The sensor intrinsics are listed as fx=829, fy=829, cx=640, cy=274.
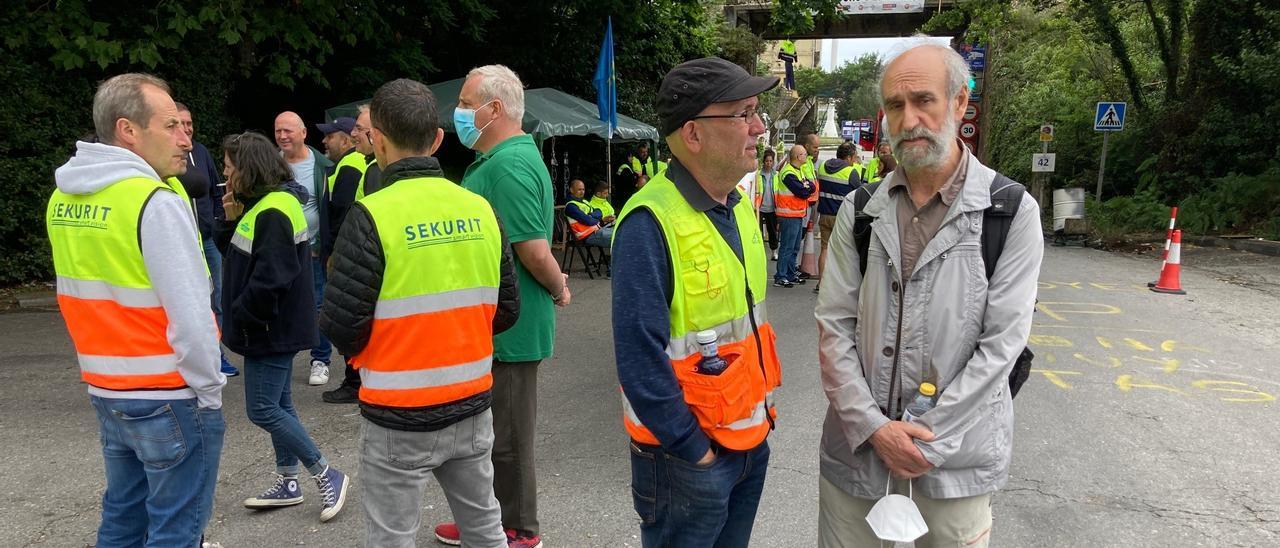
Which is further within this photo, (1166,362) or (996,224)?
(1166,362)

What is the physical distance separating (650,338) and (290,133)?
4.86m

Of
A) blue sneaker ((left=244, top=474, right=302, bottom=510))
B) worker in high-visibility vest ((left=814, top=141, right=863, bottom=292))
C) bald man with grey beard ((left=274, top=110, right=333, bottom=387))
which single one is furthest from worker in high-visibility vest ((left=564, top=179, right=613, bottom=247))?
blue sneaker ((left=244, top=474, right=302, bottom=510))

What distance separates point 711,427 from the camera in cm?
214

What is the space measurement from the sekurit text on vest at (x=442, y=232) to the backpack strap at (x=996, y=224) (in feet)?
4.94

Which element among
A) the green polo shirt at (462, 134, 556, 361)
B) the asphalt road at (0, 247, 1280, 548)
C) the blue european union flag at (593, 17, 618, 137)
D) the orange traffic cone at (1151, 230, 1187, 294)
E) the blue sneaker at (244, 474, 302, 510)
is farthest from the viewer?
the blue european union flag at (593, 17, 618, 137)

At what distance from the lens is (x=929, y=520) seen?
227 cm

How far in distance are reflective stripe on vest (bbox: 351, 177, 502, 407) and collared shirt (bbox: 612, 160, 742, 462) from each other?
70cm

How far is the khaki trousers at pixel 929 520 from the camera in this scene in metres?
2.23

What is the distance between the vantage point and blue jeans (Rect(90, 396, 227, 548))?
102 inches

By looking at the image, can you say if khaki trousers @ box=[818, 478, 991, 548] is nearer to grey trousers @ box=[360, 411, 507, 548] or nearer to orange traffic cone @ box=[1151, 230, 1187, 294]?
grey trousers @ box=[360, 411, 507, 548]

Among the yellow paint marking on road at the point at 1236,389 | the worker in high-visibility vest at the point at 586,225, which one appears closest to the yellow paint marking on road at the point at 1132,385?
the yellow paint marking on road at the point at 1236,389

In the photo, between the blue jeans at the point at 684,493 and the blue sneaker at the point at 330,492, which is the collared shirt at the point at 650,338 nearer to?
the blue jeans at the point at 684,493

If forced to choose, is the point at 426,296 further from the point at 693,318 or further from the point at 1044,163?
the point at 1044,163

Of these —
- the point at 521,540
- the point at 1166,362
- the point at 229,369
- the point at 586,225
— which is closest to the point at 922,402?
the point at 521,540
